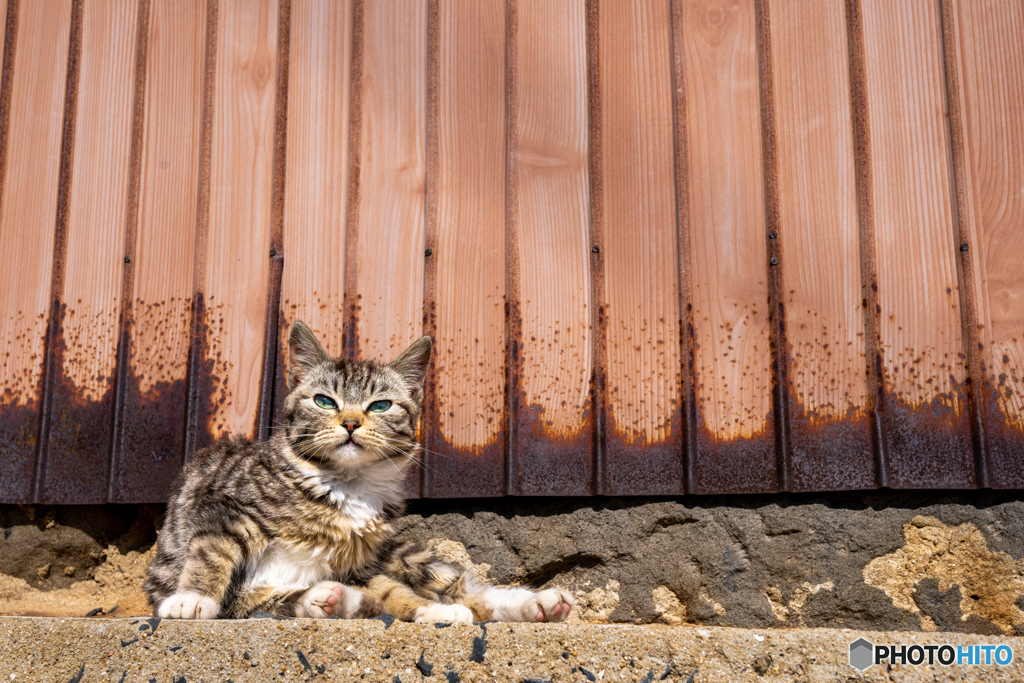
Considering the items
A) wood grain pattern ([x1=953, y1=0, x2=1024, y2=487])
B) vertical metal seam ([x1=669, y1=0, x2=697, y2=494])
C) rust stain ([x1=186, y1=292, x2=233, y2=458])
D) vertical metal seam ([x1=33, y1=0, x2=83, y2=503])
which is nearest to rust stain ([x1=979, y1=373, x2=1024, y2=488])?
wood grain pattern ([x1=953, y1=0, x2=1024, y2=487])

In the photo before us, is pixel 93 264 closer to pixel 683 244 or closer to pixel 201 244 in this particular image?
pixel 201 244

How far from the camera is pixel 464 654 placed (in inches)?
69.9

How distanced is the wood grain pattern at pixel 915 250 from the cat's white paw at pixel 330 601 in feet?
5.90

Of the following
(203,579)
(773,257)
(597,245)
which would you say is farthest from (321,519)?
(773,257)

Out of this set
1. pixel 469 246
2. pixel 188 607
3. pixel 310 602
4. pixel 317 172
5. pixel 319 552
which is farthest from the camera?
pixel 317 172

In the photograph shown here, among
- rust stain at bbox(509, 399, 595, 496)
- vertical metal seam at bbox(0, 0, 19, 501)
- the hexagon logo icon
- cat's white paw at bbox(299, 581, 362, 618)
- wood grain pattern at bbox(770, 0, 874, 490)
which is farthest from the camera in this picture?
vertical metal seam at bbox(0, 0, 19, 501)

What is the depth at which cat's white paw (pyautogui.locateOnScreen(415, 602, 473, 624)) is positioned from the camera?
6.87 feet

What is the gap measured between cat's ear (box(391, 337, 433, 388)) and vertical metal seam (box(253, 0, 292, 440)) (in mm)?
534

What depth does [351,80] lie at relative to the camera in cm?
289

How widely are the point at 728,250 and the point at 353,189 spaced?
Answer: 144 cm

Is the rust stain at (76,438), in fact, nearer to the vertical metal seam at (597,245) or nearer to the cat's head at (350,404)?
the cat's head at (350,404)

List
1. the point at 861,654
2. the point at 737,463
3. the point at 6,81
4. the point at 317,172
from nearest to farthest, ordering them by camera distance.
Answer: the point at 861,654 < the point at 737,463 < the point at 317,172 < the point at 6,81

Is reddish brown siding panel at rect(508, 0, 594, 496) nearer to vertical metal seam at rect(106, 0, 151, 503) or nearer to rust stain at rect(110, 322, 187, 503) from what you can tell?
rust stain at rect(110, 322, 187, 503)

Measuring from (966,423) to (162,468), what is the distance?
2861 millimetres
